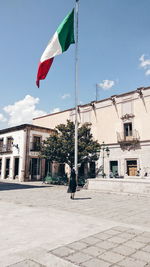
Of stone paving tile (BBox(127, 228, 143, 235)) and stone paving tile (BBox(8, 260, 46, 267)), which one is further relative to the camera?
stone paving tile (BBox(127, 228, 143, 235))

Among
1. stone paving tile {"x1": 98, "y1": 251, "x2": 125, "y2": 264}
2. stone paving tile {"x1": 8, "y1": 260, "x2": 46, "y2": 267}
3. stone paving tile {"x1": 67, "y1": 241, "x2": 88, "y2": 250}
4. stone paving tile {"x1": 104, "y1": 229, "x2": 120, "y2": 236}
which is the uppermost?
stone paving tile {"x1": 8, "y1": 260, "x2": 46, "y2": 267}

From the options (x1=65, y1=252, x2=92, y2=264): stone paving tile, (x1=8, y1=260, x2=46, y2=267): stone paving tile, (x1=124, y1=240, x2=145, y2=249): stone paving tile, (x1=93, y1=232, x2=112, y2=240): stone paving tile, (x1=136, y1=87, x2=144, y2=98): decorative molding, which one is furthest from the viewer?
(x1=136, y1=87, x2=144, y2=98): decorative molding

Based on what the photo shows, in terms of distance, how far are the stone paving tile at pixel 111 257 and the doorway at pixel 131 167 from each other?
21801 millimetres

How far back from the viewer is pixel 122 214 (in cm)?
761

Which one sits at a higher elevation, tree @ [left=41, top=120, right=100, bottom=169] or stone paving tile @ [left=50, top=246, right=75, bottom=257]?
tree @ [left=41, top=120, right=100, bottom=169]

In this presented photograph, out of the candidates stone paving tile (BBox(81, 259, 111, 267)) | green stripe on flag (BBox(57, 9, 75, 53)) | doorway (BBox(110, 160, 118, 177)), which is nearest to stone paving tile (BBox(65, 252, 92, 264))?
stone paving tile (BBox(81, 259, 111, 267))

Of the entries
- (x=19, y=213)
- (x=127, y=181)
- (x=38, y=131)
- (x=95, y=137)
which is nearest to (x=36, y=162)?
(x=38, y=131)

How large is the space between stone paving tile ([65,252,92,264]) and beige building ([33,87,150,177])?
1879 centimetres

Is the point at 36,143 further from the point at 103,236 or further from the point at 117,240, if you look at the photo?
the point at 117,240

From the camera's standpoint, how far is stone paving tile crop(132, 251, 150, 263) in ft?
12.3

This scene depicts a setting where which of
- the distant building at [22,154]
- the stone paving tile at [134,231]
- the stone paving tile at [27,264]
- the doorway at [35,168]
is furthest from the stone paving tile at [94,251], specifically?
the doorway at [35,168]

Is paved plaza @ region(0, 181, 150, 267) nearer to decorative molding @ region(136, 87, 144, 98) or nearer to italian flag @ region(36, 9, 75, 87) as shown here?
italian flag @ region(36, 9, 75, 87)

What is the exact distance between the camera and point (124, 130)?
26.5m

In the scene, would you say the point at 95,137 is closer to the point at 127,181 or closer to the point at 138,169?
the point at 138,169
